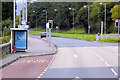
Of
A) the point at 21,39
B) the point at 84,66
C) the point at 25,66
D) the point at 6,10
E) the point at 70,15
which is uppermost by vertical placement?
the point at 70,15

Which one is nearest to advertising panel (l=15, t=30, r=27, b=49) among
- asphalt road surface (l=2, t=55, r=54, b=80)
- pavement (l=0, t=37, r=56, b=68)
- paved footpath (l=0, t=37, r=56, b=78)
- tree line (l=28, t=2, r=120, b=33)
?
pavement (l=0, t=37, r=56, b=68)

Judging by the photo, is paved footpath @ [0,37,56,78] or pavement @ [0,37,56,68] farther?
pavement @ [0,37,56,68]

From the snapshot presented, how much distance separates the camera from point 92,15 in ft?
271

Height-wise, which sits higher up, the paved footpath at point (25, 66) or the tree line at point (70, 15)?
the tree line at point (70, 15)

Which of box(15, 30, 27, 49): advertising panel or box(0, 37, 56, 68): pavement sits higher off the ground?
box(15, 30, 27, 49): advertising panel

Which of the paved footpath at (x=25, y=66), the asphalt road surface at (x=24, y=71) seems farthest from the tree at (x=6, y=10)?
the asphalt road surface at (x=24, y=71)

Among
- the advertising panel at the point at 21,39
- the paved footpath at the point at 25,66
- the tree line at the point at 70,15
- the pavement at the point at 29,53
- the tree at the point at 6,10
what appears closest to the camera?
the paved footpath at the point at 25,66

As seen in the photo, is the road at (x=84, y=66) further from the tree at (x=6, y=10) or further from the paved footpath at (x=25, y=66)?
the tree at (x=6, y=10)

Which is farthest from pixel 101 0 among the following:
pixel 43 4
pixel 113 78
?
pixel 113 78

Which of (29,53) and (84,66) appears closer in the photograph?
(84,66)

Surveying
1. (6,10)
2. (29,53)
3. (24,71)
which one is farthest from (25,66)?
(6,10)

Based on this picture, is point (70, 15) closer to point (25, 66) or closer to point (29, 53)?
point (29, 53)

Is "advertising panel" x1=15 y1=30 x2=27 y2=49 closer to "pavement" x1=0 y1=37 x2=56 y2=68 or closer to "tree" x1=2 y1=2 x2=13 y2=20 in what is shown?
"pavement" x1=0 y1=37 x2=56 y2=68

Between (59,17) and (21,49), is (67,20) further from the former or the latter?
(21,49)
